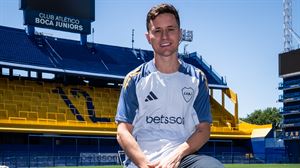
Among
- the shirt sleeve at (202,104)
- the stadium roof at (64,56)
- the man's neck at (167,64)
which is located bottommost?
the shirt sleeve at (202,104)

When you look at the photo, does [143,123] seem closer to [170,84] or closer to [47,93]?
[170,84]

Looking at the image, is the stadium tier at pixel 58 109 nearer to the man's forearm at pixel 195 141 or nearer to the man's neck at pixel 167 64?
the man's neck at pixel 167 64

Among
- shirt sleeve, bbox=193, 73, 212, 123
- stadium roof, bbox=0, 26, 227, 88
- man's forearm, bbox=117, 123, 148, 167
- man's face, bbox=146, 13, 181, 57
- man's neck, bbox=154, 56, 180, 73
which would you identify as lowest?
man's forearm, bbox=117, 123, 148, 167

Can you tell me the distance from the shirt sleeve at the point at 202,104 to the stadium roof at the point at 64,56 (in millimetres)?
33379

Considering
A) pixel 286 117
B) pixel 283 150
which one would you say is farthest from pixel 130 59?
pixel 286 117

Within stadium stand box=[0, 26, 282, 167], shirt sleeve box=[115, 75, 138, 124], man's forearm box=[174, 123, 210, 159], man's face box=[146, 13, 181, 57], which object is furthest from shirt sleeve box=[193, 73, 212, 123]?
stadium stand box=[0, 26, 282, 167]

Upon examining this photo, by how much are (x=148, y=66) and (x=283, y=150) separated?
4680 cm

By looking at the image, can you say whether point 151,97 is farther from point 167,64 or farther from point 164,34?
A: point 164,34

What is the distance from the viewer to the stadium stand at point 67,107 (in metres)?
33.8

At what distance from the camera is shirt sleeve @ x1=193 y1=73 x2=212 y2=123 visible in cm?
337

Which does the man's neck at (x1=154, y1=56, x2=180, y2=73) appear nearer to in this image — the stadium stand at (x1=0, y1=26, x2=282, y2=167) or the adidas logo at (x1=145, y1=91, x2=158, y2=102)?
the adidas logo at (x1=145, y1=91, x2=158, y2=102)

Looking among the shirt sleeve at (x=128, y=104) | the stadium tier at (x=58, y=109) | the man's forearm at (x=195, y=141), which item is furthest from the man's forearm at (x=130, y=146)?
the stadium tier at (x=58, y=109)

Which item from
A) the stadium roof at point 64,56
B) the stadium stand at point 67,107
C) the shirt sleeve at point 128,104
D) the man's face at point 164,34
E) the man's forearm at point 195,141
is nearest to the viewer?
the man's forearm at point 195,141

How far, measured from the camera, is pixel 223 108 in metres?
47.2
